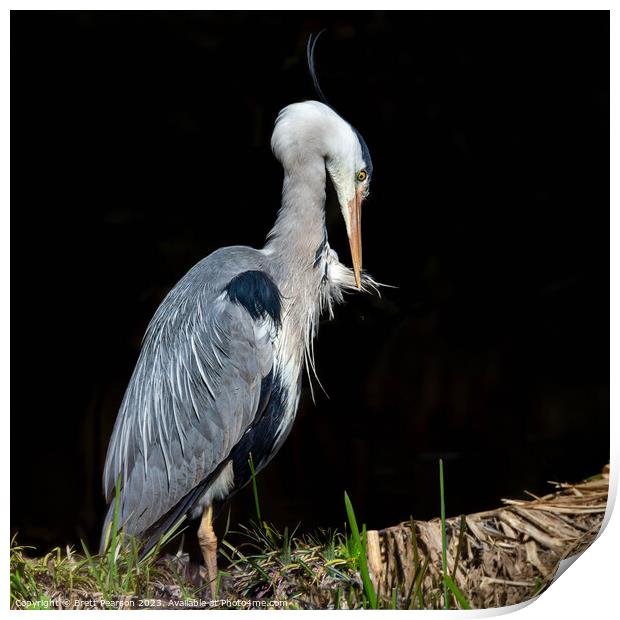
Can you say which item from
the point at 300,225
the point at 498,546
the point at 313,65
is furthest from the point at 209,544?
the point at 313,65

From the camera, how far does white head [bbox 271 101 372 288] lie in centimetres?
268

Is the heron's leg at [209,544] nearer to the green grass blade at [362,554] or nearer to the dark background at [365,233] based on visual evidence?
the dark background at [365,233]

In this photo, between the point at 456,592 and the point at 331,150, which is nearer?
the point at 456,592

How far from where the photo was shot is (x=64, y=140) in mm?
2691

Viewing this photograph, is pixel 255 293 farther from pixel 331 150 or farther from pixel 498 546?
pixel 498 546

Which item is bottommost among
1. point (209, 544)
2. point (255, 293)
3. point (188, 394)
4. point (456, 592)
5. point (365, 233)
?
point (456, 592)

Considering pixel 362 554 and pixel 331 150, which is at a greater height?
pixel 331 150

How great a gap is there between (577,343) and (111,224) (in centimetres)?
124

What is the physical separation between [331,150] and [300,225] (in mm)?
210

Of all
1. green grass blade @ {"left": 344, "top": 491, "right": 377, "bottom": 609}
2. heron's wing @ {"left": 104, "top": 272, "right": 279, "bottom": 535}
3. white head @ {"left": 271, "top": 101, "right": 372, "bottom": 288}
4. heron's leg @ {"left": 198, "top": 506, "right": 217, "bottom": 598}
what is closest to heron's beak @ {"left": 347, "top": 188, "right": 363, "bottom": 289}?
white head @ {"left": 271, "top": 101, "right": 372, "bottom": 288}

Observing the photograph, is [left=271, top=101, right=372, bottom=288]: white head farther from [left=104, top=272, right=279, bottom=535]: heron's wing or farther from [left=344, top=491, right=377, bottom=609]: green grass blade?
[left=344, top=491, right=377, bottom=609]: green grass blade

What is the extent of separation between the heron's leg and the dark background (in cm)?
8

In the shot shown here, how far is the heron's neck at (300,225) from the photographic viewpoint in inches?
106

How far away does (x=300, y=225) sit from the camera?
272 centimetres
